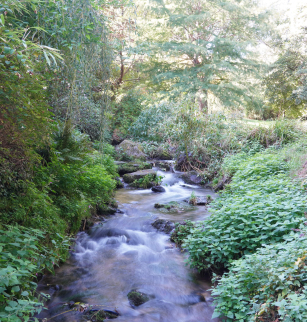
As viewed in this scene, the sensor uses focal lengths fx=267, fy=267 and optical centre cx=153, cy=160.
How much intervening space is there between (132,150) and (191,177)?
15.5ft

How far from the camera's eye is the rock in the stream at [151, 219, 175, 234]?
6269 millimetres

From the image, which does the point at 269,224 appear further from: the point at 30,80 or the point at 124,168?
the point at 124,168

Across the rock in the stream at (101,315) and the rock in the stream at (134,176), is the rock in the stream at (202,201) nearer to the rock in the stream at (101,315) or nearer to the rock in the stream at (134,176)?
the rock in the stream at (134,176)

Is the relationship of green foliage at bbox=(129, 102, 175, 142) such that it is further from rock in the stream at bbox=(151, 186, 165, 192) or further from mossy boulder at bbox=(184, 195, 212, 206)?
mossy boulder at bbox=(184, 195, 212, 206)

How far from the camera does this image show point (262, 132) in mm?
10953

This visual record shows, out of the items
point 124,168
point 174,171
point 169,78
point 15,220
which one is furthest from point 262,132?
point 169,78

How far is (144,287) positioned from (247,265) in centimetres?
188

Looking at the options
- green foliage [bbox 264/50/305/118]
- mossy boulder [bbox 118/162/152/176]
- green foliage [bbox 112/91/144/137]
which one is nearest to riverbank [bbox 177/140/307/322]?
mossy boulder [bbox 118/162/152/176]

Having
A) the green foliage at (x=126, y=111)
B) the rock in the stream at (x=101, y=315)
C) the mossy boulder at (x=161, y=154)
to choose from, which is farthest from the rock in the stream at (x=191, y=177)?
the rock in the stream at (x=101, y=315)

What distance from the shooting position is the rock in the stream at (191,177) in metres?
11.2

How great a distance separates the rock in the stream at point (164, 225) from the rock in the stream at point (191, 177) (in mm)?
4809

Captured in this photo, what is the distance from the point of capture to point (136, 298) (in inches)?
153

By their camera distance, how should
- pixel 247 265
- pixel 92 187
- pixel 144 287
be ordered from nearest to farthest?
1. pixel 247 265
2. pixel 144 287
3. pixel 92 187

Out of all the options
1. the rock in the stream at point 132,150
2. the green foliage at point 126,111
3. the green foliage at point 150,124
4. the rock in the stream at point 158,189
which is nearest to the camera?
the rock in the stream at point 158,189
